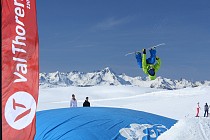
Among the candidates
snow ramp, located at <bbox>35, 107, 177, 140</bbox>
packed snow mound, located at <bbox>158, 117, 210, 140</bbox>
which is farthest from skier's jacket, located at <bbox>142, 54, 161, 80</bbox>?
packed snow mound, located at <bbox>158, 117, 210, 140</bbox>

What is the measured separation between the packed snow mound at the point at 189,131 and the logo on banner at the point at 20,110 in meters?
4.13

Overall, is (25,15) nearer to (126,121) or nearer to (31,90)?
(31,90)

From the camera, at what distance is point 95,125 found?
9.06 meters

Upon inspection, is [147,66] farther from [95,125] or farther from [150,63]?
[95,125]

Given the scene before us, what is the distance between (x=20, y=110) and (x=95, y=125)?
192 inches

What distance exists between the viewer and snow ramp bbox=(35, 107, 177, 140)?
8609mm

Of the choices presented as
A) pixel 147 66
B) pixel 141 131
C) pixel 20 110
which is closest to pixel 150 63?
pixel 147 66

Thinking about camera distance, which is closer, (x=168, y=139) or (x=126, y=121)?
(x=168, y=139)

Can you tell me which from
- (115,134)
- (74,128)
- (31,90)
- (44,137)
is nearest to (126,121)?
(115,134)

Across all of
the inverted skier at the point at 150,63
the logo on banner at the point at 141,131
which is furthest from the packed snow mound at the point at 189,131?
the inverted skier at the point at 150,63

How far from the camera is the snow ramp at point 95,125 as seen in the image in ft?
28.2

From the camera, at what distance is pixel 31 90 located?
4402 mm

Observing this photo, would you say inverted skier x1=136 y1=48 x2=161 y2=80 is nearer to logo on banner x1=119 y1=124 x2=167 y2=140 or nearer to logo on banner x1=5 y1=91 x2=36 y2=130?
logo on banner x1=119 y1=124 x2=167 y2=140

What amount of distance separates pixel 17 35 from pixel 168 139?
15.5ft
